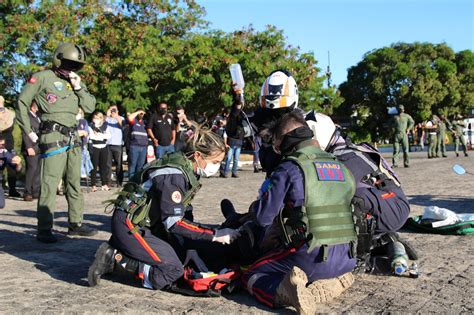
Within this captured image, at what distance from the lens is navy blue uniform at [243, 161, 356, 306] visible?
4.05 m

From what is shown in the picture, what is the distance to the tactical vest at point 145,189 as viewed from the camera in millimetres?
4852

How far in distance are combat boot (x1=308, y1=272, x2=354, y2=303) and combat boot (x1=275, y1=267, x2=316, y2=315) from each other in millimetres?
234

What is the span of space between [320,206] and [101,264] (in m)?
1.85

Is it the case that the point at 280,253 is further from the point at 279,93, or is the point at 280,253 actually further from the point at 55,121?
the point at 55,121

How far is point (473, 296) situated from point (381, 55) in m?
54.8

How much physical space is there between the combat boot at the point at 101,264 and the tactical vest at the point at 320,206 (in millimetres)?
1533

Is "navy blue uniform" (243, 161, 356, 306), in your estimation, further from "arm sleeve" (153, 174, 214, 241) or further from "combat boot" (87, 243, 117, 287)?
"combat boot" (87, 243, 117, 287)

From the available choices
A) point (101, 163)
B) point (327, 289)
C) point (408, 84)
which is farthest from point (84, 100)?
point (408, 84)

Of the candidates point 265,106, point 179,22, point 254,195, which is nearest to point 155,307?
point 265,106

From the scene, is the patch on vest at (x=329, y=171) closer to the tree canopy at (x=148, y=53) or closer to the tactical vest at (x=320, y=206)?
the tactical vest at (x=320, y=206)

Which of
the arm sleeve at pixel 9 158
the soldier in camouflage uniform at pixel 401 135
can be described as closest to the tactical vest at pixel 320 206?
the arm sleeve at pixel 9 158

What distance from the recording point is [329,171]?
4.16 m

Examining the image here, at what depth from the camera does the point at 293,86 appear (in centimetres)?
561

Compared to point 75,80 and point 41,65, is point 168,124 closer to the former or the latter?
point 75,80
